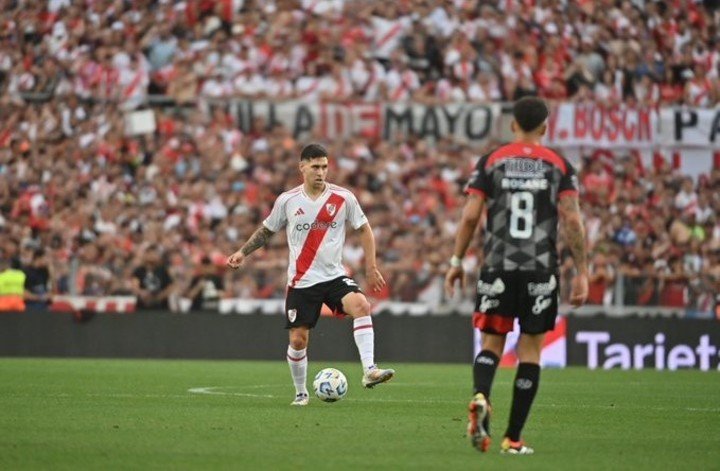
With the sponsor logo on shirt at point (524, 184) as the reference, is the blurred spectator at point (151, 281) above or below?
below

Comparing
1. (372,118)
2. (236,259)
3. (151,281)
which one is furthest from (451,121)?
(236,259)

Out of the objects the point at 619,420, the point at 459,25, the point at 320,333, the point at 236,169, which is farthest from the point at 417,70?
the point at 619,420

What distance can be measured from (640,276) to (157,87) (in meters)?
9.83

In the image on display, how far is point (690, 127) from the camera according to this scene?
28656mm

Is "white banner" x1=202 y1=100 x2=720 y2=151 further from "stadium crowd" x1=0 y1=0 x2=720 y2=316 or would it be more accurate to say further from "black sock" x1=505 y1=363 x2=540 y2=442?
"black sock" x1=505 y1=363 x2=540 y2=442

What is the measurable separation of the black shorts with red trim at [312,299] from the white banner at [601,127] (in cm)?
1480

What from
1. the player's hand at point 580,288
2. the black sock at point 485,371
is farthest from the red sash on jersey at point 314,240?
the player's hand at point 580,288

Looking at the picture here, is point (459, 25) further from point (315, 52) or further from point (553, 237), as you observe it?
point (553, 237)

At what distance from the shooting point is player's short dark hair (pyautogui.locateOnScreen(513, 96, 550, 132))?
9.24m

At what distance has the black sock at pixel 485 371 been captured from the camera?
30.1ft

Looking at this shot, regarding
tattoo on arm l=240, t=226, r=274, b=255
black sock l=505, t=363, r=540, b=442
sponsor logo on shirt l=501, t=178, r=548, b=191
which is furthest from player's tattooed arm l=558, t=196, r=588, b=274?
tattoo on arm l=240, t=226, r=274, b=255

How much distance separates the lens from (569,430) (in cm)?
1122

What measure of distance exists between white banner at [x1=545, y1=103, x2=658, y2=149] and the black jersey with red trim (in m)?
18.9

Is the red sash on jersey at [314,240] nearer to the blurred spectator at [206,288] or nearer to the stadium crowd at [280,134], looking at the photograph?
the stadium crowd at [280,134]
